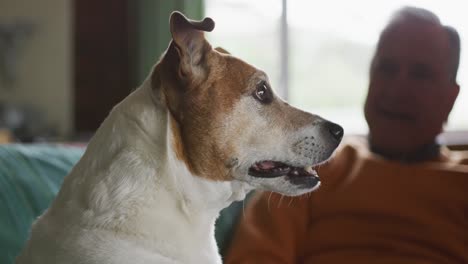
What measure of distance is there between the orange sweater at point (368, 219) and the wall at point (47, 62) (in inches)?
123

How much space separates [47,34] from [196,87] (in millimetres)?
3732

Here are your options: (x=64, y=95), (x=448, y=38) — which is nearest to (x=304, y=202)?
(x=448, y=38)

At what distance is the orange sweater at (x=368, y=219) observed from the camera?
1.67m

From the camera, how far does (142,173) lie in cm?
111

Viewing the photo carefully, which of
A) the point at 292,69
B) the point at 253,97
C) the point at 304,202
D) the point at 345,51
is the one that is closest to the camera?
the point at 253,97

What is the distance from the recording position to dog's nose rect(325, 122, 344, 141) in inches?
50.0

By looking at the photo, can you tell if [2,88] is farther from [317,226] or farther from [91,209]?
[91,209]

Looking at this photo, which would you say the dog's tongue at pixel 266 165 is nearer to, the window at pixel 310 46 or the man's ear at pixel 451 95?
the man's ear at pixel 451 95

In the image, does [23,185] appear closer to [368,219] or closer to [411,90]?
[368,219]

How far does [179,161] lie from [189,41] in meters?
0.20

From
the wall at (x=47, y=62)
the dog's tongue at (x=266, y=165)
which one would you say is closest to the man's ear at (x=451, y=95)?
the dog's tongue at (x=266, y=165)

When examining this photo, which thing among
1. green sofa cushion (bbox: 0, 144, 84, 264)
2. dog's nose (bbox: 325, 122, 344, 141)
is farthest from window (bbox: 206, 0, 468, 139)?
dog's nose (bbox: 325, 122, 344, 141)

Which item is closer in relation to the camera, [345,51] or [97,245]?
[97,245]

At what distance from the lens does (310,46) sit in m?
4.22
